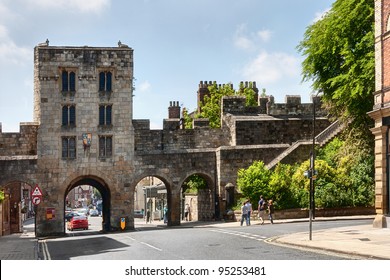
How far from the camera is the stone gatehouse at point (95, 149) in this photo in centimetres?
4228

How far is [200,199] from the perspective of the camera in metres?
48.7

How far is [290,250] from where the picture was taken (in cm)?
1836

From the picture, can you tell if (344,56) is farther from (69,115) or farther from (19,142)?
(19,142)

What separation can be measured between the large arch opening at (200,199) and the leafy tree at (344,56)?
36.3 feet

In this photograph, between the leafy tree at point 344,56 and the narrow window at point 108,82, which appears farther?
the narrow window at point 108,82

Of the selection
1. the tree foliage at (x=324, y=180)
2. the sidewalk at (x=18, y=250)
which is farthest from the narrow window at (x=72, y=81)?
the sidewalk at (x=18, y=250)

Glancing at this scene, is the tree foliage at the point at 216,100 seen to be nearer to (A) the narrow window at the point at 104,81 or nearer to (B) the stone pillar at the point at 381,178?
(A) the narrow window at the point at 104,81

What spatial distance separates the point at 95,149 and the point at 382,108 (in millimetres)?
22527

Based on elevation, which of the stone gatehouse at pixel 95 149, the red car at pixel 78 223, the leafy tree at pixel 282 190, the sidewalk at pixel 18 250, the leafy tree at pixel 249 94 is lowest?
the red car at pixel 78 223

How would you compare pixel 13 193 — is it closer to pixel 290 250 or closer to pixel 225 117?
pixel 225 117

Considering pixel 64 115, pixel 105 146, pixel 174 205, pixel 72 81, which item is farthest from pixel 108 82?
pixel 174 205

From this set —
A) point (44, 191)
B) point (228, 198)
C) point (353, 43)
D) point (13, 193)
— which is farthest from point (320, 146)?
point (13, 193)
